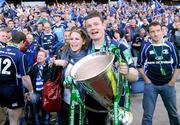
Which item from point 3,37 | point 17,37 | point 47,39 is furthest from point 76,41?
point 47,39

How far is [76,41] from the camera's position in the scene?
3.96m

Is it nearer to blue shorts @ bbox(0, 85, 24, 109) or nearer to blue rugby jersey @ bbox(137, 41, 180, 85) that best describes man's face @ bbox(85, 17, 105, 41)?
blue rugby jersey @ bbox(137, 41, 180, 85)

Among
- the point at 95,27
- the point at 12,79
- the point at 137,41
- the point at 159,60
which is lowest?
the point at 12,79

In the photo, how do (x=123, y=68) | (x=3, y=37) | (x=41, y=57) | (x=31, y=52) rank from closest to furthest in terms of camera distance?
(x=123, y=68)
(x=41, y=57)
(x=3, y=37)
(x=31, y=52)

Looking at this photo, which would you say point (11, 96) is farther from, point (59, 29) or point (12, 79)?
point (59, 29)

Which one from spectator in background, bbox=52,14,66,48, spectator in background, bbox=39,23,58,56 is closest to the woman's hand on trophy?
spectator in background, bbox=39,23,58,56

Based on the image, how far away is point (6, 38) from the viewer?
6.23 metres

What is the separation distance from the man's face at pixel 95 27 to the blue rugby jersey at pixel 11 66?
1.84 meters

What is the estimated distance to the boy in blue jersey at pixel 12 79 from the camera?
16.9 ft

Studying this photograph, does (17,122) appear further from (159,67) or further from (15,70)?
(159,67)

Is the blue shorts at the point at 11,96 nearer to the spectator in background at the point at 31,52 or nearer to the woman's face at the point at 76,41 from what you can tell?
the woman's face at the point at 76,41

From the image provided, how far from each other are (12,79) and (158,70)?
191 centimetres

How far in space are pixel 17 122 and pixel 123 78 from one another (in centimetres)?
264

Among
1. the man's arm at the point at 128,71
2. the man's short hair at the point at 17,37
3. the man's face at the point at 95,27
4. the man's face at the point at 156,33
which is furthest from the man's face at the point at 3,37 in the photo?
the man's arm at the point at 128,71
